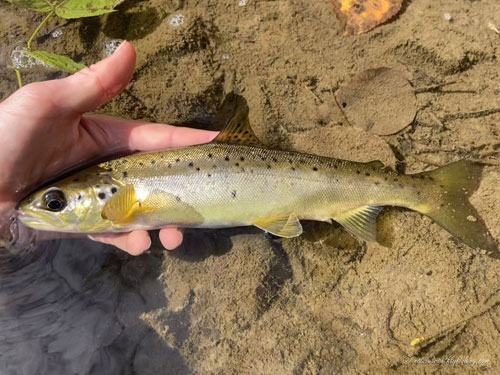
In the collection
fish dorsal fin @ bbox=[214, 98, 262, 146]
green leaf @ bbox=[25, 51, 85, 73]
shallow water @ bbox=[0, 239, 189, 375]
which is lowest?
shallow water @ bbox=[0, 239, 189, 375]

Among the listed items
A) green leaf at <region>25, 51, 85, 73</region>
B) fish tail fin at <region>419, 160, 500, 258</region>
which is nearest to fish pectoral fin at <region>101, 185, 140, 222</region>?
green leaf at <region>25, 51, 85, 73</region>

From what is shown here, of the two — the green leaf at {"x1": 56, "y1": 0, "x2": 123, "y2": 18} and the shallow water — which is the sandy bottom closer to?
the shallow water

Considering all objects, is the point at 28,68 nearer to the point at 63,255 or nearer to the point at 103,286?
the point at 63,255

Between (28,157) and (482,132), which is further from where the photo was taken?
(482,132)

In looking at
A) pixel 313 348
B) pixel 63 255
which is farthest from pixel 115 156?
pixel 313 348

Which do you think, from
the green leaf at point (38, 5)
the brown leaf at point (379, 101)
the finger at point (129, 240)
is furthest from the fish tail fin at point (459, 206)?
the green leaf at point (38, 5)

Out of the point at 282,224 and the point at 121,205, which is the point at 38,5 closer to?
the point at 121,205

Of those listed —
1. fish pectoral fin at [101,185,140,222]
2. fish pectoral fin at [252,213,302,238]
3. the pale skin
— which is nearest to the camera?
the pale skin
